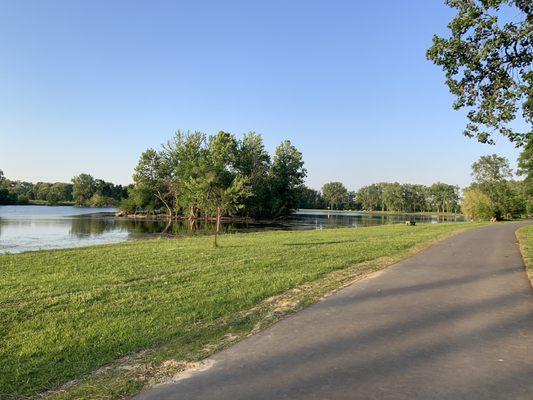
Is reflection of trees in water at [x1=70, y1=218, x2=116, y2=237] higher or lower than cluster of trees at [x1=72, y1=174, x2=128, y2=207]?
lower

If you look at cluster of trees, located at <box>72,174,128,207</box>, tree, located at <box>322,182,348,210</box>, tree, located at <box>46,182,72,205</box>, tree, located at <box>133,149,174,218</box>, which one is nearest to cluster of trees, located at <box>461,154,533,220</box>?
tree, located at <box>133,149,174,218</box>

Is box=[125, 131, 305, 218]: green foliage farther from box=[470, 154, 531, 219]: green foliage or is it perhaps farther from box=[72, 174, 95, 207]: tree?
box=[72, 174, 95, 207]: tree

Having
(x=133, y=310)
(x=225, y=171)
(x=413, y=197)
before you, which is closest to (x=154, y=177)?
(x=225, y=171)

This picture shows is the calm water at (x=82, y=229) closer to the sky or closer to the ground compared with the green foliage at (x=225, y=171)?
closer to the ground

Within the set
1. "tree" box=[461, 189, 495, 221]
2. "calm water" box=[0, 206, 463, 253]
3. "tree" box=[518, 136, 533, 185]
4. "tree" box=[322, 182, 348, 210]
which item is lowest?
"calm water" box=[0, 206, 463, 253]

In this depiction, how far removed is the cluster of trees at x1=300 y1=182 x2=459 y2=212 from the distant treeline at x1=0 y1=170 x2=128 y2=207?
201 feet

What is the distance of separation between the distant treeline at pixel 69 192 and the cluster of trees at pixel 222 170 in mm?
47836

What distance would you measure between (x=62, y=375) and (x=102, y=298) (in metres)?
4.04

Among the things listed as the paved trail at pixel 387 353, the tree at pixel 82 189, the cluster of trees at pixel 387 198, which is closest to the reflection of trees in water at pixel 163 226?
the paved trail at pixel 387 353

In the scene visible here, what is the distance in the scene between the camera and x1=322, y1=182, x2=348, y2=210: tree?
174 m

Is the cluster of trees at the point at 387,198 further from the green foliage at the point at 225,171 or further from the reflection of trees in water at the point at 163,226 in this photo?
the reflection of trees in water at the point at 163,226

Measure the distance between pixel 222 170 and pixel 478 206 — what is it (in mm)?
39241

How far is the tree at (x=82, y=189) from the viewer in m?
129

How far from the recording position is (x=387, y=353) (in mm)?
4801
